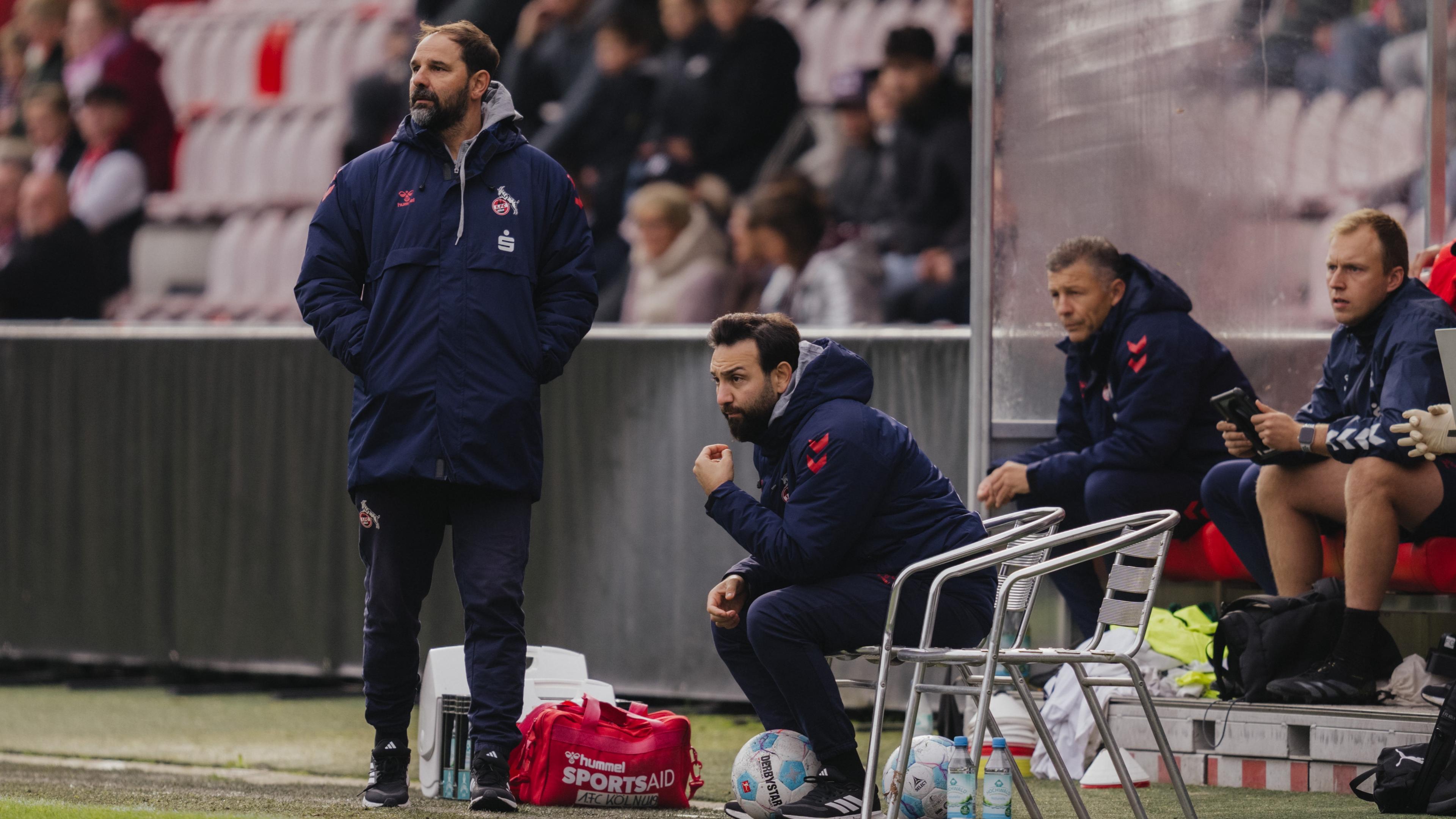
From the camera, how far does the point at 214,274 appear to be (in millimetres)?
11539

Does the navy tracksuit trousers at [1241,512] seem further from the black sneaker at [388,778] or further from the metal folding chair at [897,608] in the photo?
the black sneaker at [388,778]

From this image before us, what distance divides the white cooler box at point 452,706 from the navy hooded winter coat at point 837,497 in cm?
82

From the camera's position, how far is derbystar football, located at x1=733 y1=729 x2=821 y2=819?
4191 mm

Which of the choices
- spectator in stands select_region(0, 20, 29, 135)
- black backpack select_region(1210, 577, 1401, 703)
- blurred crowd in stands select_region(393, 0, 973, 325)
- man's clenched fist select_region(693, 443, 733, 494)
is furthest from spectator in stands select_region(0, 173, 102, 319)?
black backpack select_region(1210, 577, 1401, 703)

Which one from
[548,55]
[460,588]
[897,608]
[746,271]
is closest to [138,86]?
[548,55]

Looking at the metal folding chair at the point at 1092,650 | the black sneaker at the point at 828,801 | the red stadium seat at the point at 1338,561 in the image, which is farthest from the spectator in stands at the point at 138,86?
the metal folding chair at the point at 1092,650

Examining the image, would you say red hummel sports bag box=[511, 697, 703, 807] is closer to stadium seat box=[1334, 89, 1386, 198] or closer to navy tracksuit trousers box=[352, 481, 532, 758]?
navy tracksuit trousers box=[352, 481, 532, 758]

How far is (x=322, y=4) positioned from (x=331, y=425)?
4.69m

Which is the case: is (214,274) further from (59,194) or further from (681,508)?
(681,508)

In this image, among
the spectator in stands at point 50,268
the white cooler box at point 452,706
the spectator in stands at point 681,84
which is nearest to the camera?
the white cooler box at point 452,706

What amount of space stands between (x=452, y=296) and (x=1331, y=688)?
2.51 m

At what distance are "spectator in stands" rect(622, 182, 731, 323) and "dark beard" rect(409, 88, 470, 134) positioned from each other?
14.6ft

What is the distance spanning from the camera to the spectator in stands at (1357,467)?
195 inches

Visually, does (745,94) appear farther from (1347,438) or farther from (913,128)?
(1347,438)
